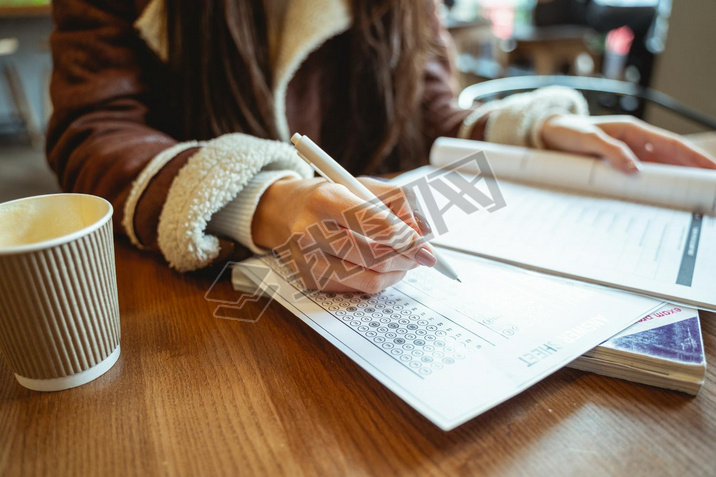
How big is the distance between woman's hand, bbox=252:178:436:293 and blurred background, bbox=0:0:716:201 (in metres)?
2.01

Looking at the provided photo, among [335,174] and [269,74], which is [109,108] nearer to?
[269,74]

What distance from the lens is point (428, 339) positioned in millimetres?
302

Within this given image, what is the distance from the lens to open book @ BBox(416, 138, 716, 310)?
369 millimetres

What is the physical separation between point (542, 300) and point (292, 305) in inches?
7.1

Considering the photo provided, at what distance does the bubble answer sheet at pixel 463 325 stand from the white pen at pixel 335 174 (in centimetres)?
2

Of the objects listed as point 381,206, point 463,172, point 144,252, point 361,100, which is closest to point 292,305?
point 381,206

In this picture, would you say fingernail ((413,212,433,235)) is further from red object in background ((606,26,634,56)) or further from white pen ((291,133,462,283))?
red object in background ((606,26,634,56))

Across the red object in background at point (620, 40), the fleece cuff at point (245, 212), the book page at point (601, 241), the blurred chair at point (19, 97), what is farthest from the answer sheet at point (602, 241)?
the blurred chair at point (19, 97)

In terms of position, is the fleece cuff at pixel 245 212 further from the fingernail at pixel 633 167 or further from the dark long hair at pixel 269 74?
the fingernail at pixel 633 167

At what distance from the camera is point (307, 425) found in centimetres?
26

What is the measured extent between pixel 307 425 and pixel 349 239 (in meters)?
0.13

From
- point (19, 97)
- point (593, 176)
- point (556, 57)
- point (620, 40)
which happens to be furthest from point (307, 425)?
point (620, 40)

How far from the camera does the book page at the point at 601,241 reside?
1.18 ft

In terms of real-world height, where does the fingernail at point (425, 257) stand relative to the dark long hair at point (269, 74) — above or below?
below
